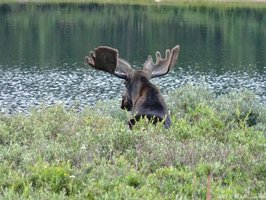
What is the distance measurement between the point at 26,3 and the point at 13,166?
98858 millimetres

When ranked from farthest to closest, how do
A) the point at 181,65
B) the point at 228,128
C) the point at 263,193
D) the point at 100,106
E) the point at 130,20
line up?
the point at 130,20
the point at 181,65
the point at 100,106
the point at 228,128
the point at 263,193

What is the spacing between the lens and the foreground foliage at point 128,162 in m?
5.62

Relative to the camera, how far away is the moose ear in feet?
37.3

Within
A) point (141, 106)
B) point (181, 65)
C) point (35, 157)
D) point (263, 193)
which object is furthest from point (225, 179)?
point (181, 65)

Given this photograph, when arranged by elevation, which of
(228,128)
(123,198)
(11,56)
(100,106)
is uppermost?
(123,198)

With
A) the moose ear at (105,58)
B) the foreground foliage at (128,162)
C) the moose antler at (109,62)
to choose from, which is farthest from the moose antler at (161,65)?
the foreground foliage at (128,162)

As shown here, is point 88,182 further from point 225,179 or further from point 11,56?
point 11,56

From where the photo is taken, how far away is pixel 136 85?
1121 cm

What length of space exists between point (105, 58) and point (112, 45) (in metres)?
56.3

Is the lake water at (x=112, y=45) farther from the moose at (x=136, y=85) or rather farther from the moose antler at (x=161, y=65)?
the moose at (x=136, y=85)

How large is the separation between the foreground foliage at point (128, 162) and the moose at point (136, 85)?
1333 mm

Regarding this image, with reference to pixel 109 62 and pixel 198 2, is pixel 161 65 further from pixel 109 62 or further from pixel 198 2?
pixel 198 2

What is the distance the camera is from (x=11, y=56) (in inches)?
2240

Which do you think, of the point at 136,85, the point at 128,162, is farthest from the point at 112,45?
the point at 128,162
